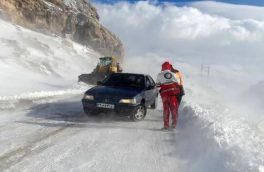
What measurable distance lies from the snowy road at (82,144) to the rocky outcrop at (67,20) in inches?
1814

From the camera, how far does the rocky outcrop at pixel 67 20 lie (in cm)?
5588

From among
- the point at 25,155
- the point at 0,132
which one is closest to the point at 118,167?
the point at 25,155

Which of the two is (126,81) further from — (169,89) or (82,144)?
(82,144)

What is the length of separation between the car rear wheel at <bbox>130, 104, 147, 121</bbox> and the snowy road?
0.23 meters

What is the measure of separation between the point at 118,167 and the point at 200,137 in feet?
8.45

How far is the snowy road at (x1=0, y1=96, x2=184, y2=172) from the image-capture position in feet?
19.3

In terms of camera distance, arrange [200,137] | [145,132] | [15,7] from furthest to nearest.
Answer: [15,7]
[145,132]
[200,137]

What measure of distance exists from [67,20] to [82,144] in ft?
200

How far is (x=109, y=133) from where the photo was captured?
8789 millimetres

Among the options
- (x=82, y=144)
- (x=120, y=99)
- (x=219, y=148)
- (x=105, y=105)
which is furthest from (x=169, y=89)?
(x=219, y=148)

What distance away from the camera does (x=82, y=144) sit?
24.1ft

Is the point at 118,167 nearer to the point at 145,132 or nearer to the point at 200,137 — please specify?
the point at 200,137

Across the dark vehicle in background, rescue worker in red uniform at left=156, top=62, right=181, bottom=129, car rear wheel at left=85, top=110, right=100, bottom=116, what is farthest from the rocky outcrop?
rescue worker in red uniform at left=156, top=62, right=181, bottom=129

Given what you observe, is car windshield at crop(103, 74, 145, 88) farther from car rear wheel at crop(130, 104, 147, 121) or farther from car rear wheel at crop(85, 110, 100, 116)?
car rear wheel at crop(85, 110, 100, 116)
